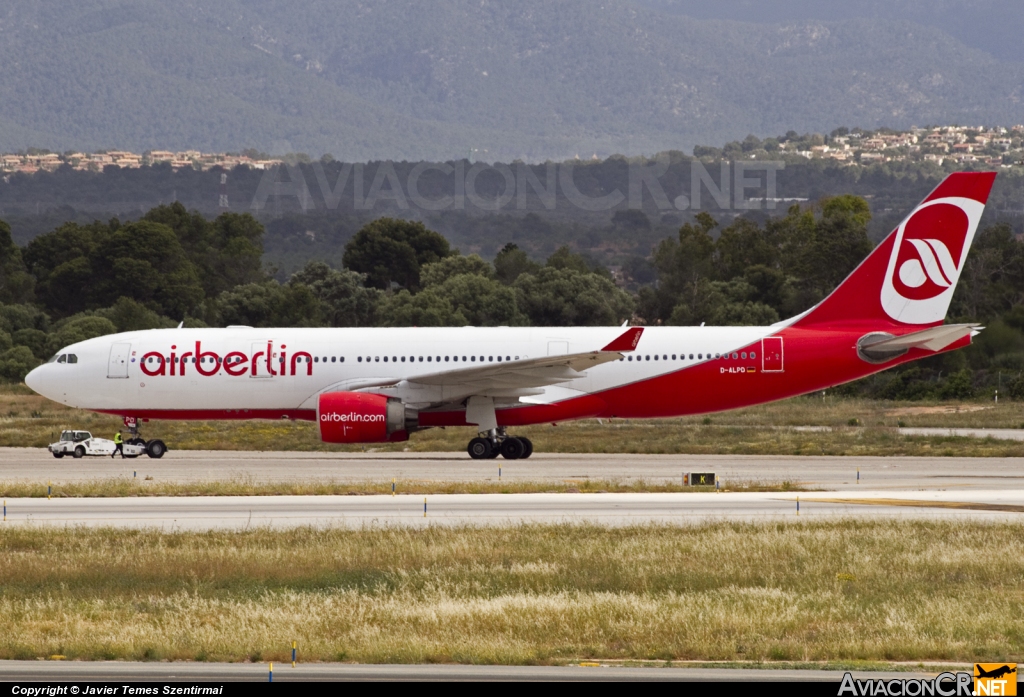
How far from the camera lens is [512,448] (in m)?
34.1

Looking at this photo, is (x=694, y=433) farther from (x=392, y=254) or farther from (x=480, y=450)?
(x=392, y=254)

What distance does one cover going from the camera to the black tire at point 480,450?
112 feet

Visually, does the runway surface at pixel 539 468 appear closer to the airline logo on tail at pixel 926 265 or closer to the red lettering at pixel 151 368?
the red lettering at pixel 151 368

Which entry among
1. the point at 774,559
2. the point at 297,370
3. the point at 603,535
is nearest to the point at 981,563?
the point at 774,559

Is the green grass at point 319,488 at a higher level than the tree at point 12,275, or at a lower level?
lower

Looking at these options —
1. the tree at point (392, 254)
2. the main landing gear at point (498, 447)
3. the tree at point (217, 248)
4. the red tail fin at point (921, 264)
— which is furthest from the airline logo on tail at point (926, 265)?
the tree at point (217, 248)

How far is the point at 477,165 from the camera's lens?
194875 millimetres

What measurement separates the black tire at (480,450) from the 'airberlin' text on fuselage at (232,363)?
4604mm

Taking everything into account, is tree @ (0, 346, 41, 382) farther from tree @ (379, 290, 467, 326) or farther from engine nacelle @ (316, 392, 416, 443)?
engine nacelle @ (316, 392, 416, 443)

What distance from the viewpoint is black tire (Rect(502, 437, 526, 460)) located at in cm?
3409

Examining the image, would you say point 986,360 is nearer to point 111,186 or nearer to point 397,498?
point 397,498

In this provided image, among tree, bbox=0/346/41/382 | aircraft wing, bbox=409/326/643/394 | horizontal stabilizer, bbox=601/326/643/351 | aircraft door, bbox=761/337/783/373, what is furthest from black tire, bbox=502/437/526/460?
tree, bbox=0/346/41/382

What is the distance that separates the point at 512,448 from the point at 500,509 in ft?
35.7

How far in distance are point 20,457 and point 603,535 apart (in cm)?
2117
